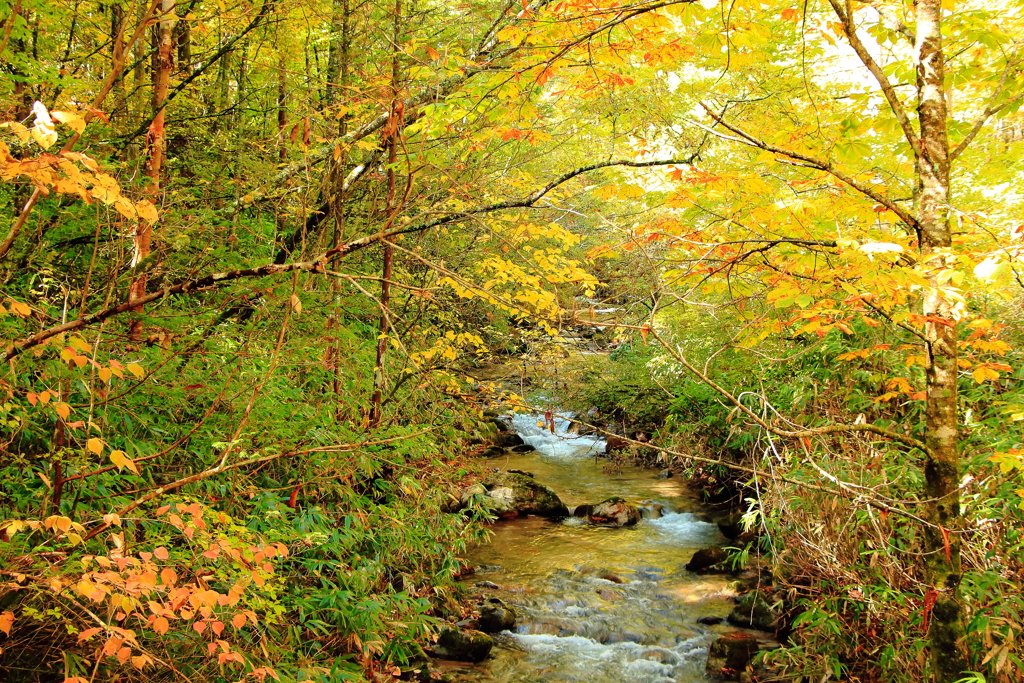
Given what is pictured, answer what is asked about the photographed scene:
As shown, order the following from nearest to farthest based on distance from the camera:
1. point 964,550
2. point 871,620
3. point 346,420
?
point 964,550
point 871,620
point 346,420

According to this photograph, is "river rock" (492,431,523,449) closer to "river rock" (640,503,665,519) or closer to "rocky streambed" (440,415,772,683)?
"rocky streambed" (440,415,772,683)

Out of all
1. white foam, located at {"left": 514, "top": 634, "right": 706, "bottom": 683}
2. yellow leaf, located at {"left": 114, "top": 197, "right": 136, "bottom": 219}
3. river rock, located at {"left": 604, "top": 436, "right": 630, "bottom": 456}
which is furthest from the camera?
river rock, located at {"left": 604, "top": 436, "right": 630, "bottom": 456}

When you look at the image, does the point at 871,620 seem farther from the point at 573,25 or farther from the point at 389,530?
the point at 573,25

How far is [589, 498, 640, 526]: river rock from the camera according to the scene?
873cm

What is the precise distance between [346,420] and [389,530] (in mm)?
1080

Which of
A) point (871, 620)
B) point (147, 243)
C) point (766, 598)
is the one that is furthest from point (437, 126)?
point (766, 598)

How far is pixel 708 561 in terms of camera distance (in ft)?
23.8

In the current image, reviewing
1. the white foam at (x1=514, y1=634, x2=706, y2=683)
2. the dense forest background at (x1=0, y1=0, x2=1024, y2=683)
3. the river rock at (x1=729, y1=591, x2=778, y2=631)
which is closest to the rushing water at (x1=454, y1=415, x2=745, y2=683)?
the white foam at (x1=514, y1=634, x2=706, y2=683)

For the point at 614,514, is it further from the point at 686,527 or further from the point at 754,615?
the point at 754,615

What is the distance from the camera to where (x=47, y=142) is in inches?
68.2

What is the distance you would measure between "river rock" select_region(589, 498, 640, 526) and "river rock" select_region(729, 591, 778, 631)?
2624mm

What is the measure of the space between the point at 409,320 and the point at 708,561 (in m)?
4.51

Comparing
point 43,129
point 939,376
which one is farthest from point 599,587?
point 43,129

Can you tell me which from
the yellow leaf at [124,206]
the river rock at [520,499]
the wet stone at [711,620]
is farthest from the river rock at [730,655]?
the yellow leaf at [124,206]
